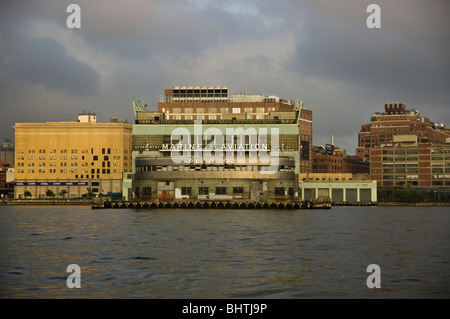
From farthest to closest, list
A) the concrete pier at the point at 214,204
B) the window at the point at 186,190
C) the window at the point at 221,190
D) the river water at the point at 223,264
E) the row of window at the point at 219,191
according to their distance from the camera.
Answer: the window at the point at 186,190 < the window at the point at 221,190 < the row of window at the point at 219,191 < the concrete pier at the point at 214,204 < the river water at the point at 223,264

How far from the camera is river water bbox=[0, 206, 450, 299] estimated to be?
4041cm

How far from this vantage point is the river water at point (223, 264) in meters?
40.4

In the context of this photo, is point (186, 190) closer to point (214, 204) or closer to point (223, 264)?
point (214, 204)

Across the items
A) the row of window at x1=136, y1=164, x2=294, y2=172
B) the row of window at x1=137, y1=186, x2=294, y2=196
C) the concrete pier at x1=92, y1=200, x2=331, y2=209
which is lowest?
the concrete pier at x1=92, y1=200, x2=331, y2=209

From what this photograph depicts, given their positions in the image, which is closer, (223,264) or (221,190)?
(223,264)

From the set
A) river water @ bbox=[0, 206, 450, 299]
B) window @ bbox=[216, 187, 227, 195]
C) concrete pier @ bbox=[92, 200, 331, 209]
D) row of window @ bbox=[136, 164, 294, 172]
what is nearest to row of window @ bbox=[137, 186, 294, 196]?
window @ bbox=[216, 187, 227, 195]

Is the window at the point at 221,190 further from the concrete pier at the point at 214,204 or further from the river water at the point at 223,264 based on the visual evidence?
the river water at the point at 223,264

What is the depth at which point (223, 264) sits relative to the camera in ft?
169

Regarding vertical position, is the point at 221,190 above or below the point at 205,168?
below

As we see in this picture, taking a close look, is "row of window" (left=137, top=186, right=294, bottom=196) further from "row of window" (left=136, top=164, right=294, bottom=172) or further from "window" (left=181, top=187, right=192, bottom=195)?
"row of window" (left=136, top=164, right=294, bottom=172)

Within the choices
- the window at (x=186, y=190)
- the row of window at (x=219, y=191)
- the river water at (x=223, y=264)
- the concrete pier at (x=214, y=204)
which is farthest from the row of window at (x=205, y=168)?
the river water at (x=223, y=264)

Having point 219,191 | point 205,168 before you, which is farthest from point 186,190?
point 219,191
